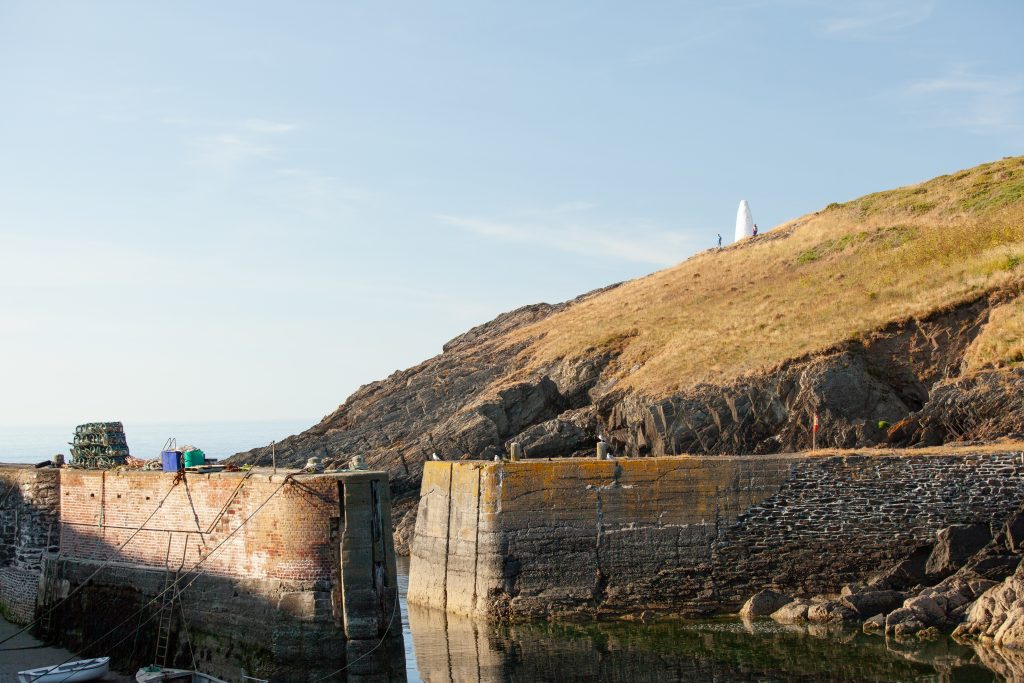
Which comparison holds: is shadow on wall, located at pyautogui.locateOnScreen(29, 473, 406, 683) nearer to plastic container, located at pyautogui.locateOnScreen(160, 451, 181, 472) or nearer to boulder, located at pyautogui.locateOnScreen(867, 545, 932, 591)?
plastic container, located at pyautogui.locateOnScreen(160, 451, 181, 472)

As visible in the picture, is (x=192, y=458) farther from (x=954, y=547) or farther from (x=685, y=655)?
(x=954, y=547)

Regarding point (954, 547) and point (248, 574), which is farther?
point (954, 547)

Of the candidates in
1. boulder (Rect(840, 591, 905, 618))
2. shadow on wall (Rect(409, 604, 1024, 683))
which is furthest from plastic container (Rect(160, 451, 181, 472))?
boulder (Rect(840, 591, 905, 618))

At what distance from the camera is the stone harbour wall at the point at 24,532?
29.2 meters

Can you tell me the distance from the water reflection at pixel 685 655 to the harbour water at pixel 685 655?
0.02 meters

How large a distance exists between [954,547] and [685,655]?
786 cm

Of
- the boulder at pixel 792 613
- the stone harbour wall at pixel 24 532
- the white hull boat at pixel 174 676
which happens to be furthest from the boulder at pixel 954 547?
the stone harbour wall at pixel 24 532

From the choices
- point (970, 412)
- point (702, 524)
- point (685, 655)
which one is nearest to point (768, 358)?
point (970, 412)

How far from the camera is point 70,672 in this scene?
24.1 meters

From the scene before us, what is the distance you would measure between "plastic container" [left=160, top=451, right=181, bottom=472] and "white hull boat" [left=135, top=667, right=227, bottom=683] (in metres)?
4.56

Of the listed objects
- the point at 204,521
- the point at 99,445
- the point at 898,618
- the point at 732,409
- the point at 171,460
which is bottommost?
the point at 898,618

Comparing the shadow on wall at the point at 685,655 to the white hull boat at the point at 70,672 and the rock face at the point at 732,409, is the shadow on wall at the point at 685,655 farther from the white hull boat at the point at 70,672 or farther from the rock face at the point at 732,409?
the white hull boat at the point at 70,672

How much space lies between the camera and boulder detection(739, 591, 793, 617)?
1163 inches

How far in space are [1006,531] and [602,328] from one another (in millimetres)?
30285
